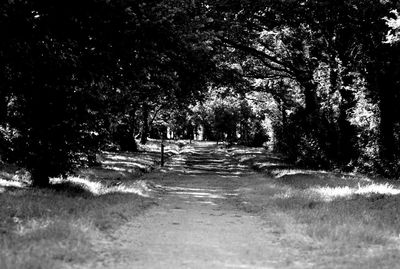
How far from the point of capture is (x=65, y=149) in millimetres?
14922

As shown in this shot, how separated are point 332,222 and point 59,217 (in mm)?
5796

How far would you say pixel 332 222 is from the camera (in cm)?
1042

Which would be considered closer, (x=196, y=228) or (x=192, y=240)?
(x=192, y=240)

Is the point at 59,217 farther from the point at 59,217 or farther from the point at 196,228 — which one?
the point at 196,228

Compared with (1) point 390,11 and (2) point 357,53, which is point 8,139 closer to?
(1) point 390,11

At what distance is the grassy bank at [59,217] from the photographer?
7.16 metres

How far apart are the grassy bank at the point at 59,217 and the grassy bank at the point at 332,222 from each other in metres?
3.39

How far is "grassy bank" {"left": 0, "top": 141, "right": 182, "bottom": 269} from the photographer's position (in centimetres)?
716

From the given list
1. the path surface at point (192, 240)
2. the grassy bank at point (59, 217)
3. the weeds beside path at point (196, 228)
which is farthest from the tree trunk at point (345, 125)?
the path surface at point (192, 240)

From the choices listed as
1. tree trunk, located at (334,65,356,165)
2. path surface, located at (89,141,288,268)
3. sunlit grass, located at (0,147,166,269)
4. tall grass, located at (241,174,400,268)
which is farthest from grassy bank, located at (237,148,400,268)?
tree trunk, located at (334,65,356,165)

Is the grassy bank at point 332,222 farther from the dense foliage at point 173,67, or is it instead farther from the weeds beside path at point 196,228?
the dense foliage at point 173,67

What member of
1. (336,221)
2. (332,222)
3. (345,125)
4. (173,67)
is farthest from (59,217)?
(345,125)

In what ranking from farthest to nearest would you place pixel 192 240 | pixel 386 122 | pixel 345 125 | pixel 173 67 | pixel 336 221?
pixel 345 125 → pixel 386 122 → pixel 173 67 → pixel 336 221 → pixel 192 240

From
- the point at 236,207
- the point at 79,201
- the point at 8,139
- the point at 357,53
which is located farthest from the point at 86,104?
Answer: the point at 357,53
